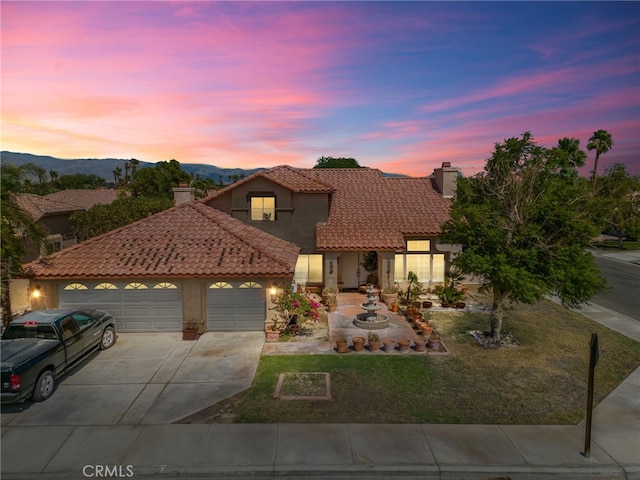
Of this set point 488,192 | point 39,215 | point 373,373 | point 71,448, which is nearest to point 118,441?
point 71,448

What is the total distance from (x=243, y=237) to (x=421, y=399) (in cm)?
1033

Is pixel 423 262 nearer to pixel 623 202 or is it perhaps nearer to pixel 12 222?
pixel 12 222

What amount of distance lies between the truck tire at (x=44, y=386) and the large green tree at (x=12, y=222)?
178 inches

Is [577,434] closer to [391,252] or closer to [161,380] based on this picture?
[161,380]

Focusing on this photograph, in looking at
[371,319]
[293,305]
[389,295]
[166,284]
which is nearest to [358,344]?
[371,319]

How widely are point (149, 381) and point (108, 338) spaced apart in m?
3.74

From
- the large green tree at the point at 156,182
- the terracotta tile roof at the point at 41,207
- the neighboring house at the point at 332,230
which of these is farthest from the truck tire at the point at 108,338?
the large green tree at the point at 156,182

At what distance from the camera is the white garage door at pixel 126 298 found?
1605 cm

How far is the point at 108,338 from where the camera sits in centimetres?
1479

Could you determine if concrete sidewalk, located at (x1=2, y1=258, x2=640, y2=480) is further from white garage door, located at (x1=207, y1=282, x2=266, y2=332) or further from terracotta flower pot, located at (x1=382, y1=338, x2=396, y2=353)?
white garage door, located at (x1=207, y1=282, x2=266, y2=332)

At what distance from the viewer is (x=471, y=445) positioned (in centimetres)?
894

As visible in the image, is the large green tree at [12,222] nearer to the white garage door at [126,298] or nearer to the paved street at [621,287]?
the white garage door at [126,298]

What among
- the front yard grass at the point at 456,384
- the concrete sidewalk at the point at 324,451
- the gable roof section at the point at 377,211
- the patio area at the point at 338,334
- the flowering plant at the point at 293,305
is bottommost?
the concrete sidewalk at the point at 324,451

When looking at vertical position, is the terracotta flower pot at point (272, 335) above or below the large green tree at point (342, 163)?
below
